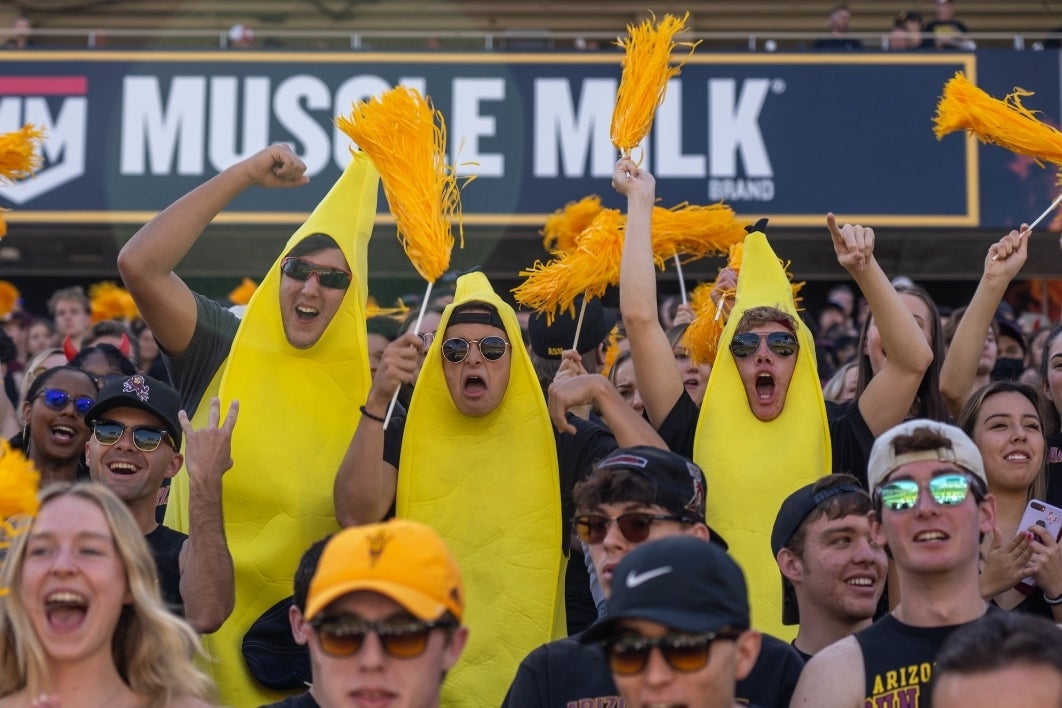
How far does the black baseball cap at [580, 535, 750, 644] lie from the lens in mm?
2998

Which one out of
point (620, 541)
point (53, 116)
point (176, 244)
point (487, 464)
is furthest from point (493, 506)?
point (53, 116)

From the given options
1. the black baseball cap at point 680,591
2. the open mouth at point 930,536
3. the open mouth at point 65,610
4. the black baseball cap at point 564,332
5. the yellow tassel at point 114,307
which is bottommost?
the open mouth at point 65,610

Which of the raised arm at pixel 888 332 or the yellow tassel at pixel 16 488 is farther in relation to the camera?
the raised arm at pixel 888 332

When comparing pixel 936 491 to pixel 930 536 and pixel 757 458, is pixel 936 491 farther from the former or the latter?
pixel 757 458

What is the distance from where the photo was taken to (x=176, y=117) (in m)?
11.6

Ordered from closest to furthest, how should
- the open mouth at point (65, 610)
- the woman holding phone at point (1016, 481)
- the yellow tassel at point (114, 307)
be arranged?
the open mouth at point (65, 610) < the woman holding phone at point (1016, 481) < the yellow tassel at point (114, 307)

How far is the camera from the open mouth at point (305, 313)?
5047 mm

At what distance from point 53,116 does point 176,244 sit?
730cm

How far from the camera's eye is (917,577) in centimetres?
363

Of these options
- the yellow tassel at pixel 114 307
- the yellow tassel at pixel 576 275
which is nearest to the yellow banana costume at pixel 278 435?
the yellow tassel at pixel 576 275

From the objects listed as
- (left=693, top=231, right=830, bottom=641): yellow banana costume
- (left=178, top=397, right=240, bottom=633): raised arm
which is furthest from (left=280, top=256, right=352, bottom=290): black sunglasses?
(left=693, top=231, right=830, bottom=641): yellow banana costume

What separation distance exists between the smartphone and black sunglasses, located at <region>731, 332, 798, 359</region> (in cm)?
90

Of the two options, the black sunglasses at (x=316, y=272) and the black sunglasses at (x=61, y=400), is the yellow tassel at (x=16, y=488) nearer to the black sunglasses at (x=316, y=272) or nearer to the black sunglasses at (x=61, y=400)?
the black sunglasses at (x=316, y=272)

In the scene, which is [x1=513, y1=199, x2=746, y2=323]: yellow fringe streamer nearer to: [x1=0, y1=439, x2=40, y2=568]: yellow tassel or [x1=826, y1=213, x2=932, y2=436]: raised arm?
[x1=826, y1=213, x2=932, y2=436]: raised arm
